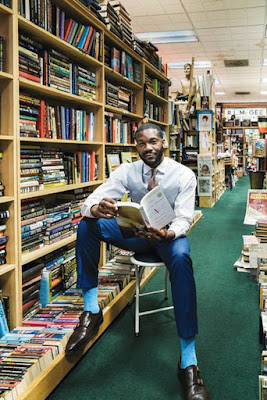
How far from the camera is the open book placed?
1.73m

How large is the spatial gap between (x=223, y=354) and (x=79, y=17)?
2429 millimetres

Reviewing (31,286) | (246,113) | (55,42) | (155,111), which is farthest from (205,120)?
(246,113)

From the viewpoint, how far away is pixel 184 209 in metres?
2.01

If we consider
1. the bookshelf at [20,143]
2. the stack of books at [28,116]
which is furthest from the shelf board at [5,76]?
the stack of books at [28,116]

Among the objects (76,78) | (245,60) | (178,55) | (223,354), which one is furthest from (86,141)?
(245,60)

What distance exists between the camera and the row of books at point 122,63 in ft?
11.1

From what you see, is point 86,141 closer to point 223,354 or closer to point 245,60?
point 223,354

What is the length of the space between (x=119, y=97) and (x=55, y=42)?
123cm

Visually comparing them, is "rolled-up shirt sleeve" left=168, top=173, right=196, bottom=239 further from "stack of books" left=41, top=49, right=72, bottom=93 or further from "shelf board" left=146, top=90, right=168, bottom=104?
"shelf board" left=146, top=90, right=168, bottom=104

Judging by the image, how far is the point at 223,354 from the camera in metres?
1.94

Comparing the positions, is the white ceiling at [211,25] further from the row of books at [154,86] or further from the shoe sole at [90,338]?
the shoe sole at [90,338]

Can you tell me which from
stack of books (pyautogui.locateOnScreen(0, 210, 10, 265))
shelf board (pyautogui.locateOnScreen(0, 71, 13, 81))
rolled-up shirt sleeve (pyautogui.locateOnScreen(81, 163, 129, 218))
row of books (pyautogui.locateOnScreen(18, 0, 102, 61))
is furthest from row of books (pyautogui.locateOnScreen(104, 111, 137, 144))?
stack of books (pyautogui.locateOnScreen(0, 210, 10, 265))

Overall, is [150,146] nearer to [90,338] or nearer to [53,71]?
[53,71]

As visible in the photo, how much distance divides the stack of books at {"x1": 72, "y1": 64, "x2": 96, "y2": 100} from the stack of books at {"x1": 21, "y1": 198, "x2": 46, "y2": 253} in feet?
3.00
